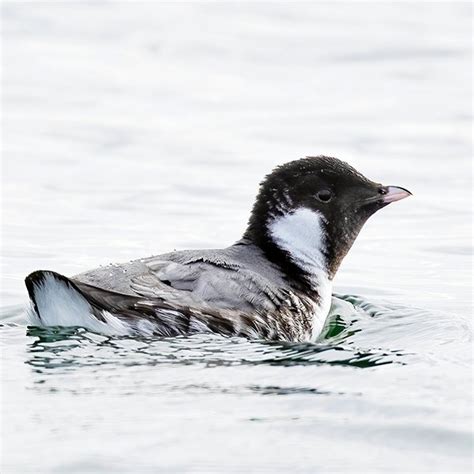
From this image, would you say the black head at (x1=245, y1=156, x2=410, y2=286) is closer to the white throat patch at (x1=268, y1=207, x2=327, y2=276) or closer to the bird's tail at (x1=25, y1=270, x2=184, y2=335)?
the white throat patch at (x1=268, y1=207, x2=327, y2=276)

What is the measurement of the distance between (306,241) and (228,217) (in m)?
4.54

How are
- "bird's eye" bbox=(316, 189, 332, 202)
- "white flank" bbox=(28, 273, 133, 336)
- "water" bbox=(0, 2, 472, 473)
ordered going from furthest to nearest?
"bird's eye" bbox=(316, 189, 332, 202), "white flank" bbox=(28, 273, 133, 336), "water" bbox=(0, 2, 472, 473)

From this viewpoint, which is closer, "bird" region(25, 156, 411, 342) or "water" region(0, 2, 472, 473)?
"water" region(0, 2, 472, 473)

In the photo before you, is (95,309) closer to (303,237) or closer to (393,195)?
(303,237)

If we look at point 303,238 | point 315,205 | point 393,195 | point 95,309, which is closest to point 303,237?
point 303,238

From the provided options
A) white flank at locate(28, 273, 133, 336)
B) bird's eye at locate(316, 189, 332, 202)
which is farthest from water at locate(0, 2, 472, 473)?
bird's eye at locate(316, 189, 332, 202)

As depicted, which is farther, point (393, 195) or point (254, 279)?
point (393, 195)

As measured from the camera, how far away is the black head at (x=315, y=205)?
9.75 meters

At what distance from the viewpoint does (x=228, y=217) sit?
14328 millimetres

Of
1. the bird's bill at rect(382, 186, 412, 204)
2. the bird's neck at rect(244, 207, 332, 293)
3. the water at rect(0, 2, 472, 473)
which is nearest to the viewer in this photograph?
the water at rect(0, 2, 472, 473)

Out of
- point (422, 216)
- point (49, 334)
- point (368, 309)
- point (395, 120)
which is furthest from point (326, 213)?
point (395, 120)

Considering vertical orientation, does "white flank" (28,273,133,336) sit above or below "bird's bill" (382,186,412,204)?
below

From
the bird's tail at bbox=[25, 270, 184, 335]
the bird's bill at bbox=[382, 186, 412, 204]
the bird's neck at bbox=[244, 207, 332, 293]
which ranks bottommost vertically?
the bird's tail at bbox=[25, 270, 184, 335]

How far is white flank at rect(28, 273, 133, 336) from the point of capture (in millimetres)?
8109
